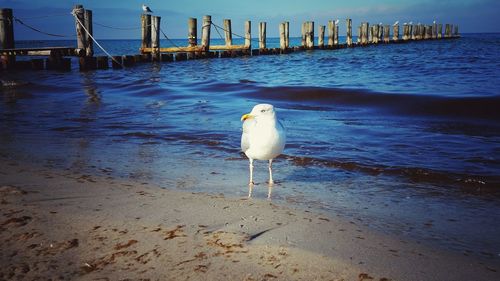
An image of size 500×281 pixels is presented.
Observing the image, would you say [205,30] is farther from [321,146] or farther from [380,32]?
[380,32]

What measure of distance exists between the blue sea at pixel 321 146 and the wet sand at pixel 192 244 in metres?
0.32

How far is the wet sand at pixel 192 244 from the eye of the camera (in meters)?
1.75

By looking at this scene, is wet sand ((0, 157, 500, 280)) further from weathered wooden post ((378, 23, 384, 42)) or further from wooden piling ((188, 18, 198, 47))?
weathered wooden post ((378, 23, 384, 42))

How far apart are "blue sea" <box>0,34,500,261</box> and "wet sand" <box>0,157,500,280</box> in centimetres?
32

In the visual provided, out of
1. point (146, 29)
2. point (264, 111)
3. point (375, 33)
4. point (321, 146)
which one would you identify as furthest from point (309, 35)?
point (264, 111)

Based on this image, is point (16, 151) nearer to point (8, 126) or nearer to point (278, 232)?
point (8, 126)

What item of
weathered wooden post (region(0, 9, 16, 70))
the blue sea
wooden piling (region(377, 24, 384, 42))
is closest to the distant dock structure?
weathered wooden post (region(0, 9, 16, 70))

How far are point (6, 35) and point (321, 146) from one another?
51.5 feet

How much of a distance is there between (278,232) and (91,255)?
0.98 meters

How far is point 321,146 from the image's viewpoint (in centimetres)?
483

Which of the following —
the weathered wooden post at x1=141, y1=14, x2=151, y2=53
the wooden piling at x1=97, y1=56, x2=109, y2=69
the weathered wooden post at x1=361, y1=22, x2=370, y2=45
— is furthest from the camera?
the weathered wooden post at x1=361, y1=22, x2=370, y2=45

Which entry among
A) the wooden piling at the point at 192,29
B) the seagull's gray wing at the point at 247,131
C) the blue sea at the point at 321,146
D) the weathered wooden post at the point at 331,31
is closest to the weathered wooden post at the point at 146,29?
the wooden piling at the point at 192,29

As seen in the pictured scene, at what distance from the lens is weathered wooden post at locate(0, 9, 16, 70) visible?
1523 centimetres

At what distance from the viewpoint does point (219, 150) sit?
185 inches
